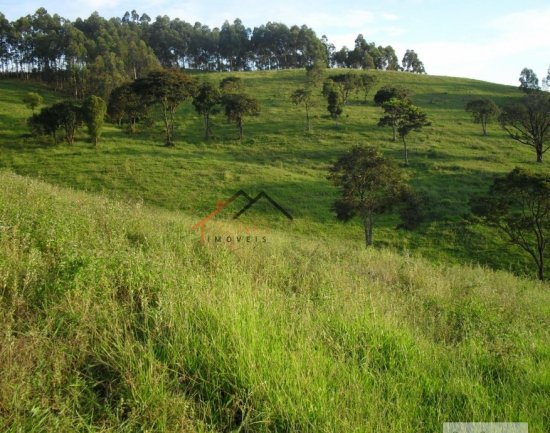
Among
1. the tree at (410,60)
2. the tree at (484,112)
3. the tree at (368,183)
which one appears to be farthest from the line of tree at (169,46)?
the tree at (368,183)

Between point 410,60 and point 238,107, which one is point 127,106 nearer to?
point 238,107

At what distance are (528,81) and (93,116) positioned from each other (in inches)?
3962

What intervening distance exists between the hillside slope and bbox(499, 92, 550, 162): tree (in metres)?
61.3

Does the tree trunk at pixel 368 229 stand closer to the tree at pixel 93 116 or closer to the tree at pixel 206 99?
the tree at pixel 206 99

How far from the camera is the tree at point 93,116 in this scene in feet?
163

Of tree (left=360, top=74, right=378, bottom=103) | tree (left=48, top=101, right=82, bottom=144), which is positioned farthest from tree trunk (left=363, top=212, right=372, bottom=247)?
tree (left=360, top=74, right=378, bottom=103)

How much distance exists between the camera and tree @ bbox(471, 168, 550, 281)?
90.7 ft

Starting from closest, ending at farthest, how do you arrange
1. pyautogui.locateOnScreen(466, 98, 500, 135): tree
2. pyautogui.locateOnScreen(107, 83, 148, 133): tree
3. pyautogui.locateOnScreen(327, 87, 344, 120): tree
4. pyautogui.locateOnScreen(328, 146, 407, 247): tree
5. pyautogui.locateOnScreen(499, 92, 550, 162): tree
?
1. pyautogui.locateOnScreen(328, 146, 407, 247): tree
2. pyautogui.locateOnScreen(499, 92, 550, 162): tree
3. pyautogui.locateOnScreen(107, 83, 148, 133): tree
4. pyautogui.locateOnScreen(466, 98, 500, 135): tree
5. pyautogui.locateOnScreen(327, 87, 344, 120): tree

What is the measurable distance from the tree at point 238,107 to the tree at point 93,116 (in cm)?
1859

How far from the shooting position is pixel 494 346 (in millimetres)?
4305

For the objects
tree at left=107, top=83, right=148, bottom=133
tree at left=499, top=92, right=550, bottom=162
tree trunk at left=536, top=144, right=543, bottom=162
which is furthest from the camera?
tree at left=107, top=83, right=148, bottom=133

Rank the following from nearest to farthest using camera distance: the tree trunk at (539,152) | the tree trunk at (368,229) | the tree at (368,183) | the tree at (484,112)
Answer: the tree at (368,183)
the tree trunk at (368,229)
the tree trunk at (539,152)
the tree at (484,112)

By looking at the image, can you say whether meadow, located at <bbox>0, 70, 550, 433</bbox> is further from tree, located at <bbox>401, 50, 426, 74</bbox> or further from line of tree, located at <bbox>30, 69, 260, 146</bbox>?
tree, located at <bbox>401, 50, 426, 74</bbox>

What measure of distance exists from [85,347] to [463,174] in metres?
49.3
